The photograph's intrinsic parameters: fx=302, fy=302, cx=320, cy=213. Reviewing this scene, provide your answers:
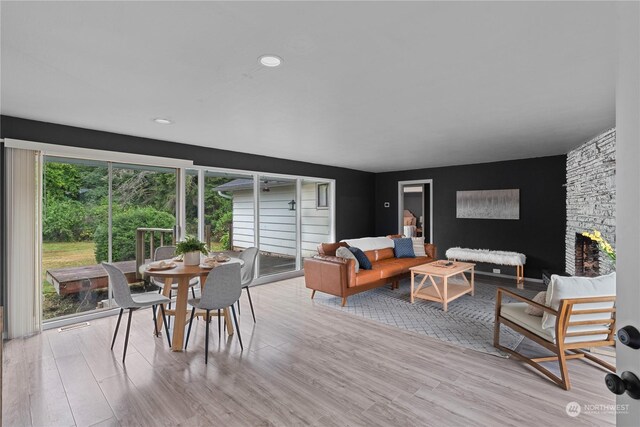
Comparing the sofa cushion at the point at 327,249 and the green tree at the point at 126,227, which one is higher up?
the green tree at the point at 126,227

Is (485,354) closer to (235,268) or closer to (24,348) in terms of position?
(235,268)

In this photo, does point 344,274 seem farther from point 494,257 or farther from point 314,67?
point 494,257

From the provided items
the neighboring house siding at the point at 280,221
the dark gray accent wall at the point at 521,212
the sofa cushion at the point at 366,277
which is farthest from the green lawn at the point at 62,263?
the dark gray accent wall at the point at 521,212

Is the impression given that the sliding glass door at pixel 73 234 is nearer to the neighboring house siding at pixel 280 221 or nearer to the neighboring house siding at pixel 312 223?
the neighboring house siding at pixel 280 221

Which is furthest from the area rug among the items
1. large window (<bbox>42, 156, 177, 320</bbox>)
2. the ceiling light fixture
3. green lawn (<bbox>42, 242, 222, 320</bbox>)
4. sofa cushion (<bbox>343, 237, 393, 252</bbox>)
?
green lawn (<bbox>42, 242, 222, 320</bbox>)

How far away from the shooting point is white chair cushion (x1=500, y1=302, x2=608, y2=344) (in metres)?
2.52

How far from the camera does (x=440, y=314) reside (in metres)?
4.11

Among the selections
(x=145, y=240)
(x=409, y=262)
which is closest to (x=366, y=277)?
(x=409, y=262)

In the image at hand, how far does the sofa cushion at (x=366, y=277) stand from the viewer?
462cm

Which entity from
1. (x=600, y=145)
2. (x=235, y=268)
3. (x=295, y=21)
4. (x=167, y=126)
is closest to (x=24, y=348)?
(x=235, y=268)

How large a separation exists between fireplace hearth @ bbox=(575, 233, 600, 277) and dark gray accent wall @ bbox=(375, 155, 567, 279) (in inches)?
38.0

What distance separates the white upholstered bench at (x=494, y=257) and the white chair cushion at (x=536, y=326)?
3243 mm

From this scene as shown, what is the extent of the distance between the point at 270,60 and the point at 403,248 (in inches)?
188

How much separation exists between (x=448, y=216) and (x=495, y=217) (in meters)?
1.03
